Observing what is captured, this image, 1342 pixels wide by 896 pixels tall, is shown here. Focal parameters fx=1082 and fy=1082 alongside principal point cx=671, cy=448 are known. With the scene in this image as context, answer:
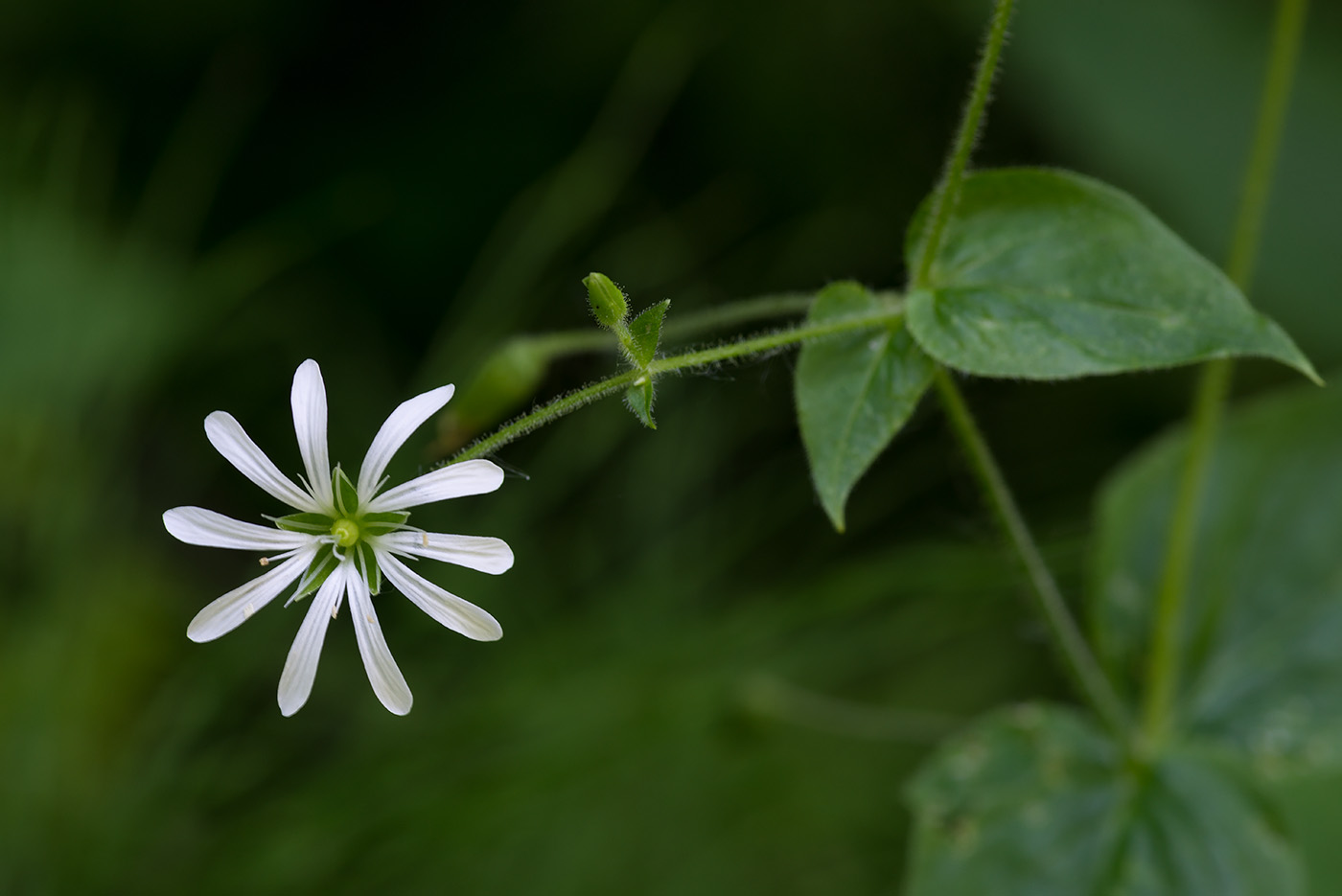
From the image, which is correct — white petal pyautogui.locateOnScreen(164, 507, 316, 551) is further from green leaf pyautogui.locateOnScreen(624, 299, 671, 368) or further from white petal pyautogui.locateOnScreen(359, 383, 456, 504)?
green leaf pyautogui.locateOnScreen(624, 299, 671, 368)

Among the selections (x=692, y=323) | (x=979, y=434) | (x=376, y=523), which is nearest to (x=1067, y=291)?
(x=979, y=434)

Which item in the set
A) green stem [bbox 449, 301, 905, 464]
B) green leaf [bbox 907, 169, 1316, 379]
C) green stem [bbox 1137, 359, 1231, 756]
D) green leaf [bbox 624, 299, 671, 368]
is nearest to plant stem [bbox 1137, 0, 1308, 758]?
green stem [bbox 1137, 359, 1231, 756]

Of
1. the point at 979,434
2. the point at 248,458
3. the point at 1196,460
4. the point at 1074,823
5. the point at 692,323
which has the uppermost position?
the point at 248,458

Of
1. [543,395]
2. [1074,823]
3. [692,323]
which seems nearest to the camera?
[692,323]

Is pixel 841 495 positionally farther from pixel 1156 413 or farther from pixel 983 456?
pixel 1156 413

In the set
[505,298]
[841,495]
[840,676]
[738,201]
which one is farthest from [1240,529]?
[505,298]

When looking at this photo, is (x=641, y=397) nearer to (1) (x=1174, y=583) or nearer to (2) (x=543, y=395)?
(1) (x=1174, y=583)

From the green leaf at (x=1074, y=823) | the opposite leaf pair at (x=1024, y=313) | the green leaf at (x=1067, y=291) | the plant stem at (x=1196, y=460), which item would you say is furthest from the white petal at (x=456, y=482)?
the plant stem at (x=1196, y=460)
